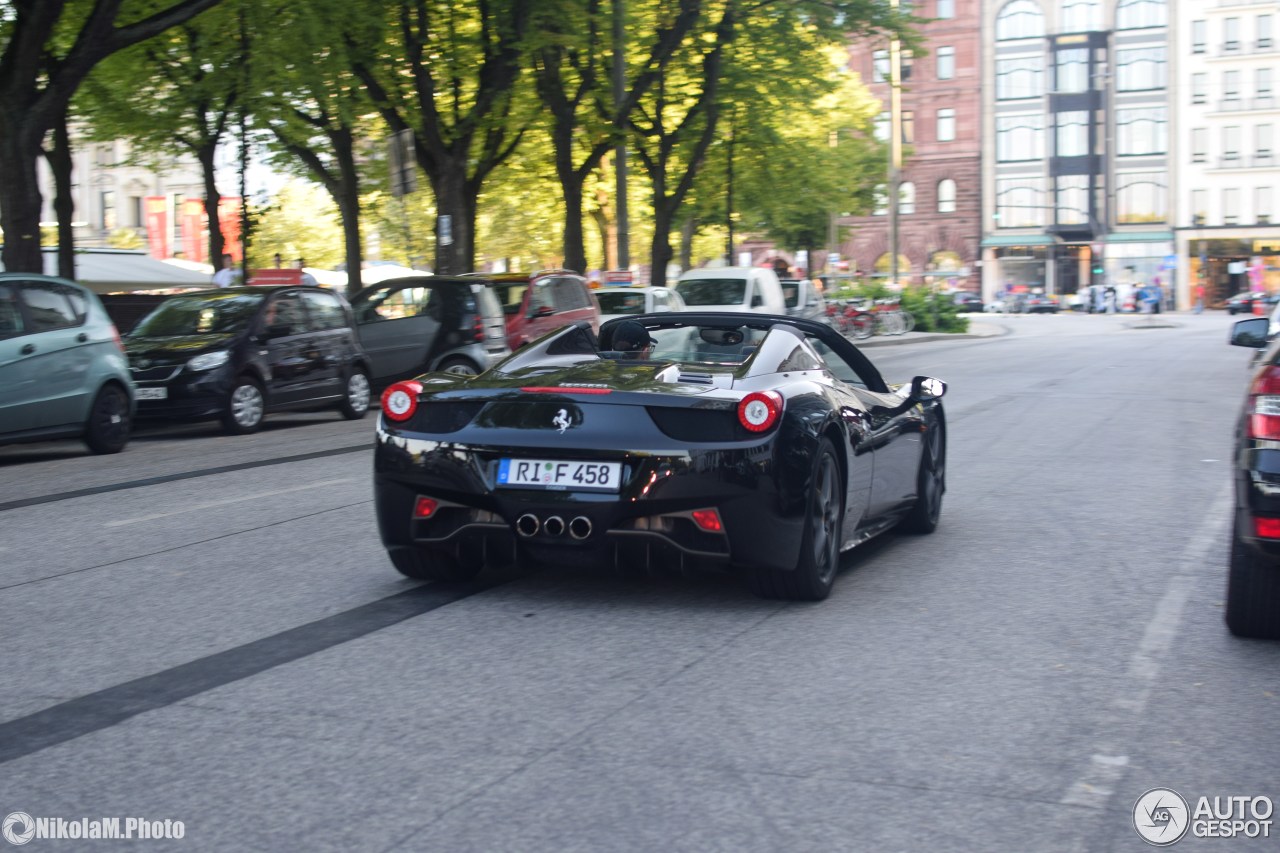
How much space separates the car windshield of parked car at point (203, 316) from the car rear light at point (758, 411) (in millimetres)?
12114

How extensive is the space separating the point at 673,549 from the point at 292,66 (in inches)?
842

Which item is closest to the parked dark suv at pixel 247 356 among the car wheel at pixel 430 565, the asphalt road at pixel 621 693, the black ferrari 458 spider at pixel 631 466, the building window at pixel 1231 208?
the asphalt road at pixel 621 693

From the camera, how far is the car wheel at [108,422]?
1439 cm

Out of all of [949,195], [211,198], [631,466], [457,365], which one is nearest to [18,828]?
[631,466]

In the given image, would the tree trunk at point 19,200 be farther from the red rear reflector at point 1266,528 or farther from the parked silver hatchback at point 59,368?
the red rear reflector at point 1266,528

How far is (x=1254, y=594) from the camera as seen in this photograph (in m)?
5.99

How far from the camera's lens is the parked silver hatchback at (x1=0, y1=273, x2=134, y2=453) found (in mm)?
13602

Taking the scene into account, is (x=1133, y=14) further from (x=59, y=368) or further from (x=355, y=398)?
(x=59, y=368)

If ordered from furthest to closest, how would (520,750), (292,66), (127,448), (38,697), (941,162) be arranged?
1. (941,162)
2. (292,66)
3. (127,448)
4. (38,697)
5. (520,750)

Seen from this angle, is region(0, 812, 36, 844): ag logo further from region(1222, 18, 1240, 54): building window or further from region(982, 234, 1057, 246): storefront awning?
region(1222, 18, 1240, 54): building window

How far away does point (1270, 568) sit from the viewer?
597 centimetres

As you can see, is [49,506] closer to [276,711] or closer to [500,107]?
[276,711]

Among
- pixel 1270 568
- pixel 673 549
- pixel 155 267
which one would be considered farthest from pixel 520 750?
pixel 155 267

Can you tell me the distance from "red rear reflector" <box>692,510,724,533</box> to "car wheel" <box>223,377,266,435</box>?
37.6ft
